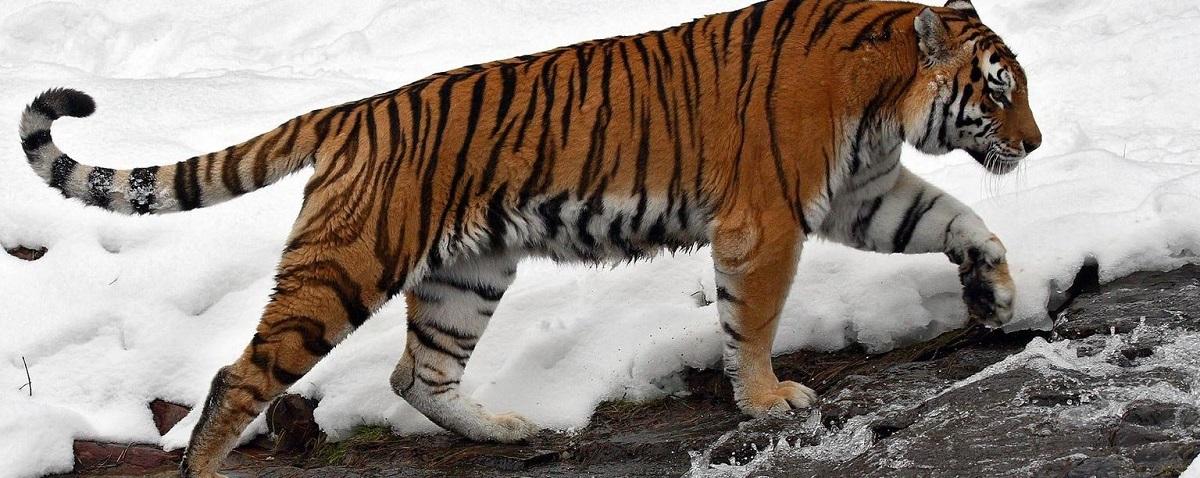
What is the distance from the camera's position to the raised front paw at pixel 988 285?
14.7ft

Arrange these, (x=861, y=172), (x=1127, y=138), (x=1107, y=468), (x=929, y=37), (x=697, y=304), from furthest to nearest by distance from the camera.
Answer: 1. (x=1127, y=138)
2. (x=697, y=304)
3. (x=861, y=172)
4. (x=929, y=37)
5. (x=1107, y=468)

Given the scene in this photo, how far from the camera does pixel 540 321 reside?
5426 mm

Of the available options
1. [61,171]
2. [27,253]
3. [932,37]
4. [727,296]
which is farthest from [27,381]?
[932,37]

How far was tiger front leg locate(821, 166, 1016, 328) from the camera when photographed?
4.52 m

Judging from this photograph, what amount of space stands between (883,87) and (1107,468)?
163 centimetres

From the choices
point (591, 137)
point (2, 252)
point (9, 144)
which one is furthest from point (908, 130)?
point (9, 144)

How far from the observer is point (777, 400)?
4.36m

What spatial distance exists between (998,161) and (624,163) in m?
1.33

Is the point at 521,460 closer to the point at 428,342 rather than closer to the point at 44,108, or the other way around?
the point at 428,342

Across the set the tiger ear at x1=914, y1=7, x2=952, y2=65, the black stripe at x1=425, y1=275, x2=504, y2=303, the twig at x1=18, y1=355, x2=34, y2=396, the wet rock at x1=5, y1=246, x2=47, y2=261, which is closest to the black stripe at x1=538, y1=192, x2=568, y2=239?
the black stripe at x1=425, y1=275, x2=504, y2=303

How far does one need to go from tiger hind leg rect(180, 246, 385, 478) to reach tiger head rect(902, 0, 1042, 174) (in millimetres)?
1970

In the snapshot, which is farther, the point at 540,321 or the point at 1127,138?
the point at 1127,138

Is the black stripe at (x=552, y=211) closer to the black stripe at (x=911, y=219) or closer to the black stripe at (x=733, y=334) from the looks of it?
the black stripe at (x=733, y=334)

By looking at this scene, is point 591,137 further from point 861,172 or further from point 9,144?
point 9,144
